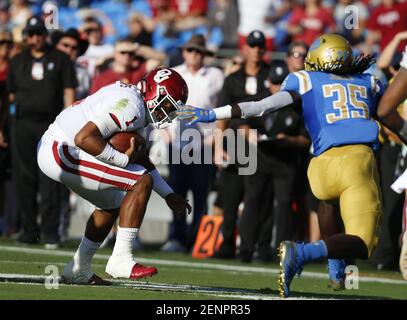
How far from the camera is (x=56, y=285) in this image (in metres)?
7.61

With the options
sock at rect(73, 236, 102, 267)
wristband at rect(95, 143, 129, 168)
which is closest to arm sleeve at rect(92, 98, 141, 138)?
wristband at rect(95, 143, 129, 168)

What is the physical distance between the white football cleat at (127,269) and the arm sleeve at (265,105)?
4.31ft

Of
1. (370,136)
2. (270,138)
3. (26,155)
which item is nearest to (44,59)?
(26,155)

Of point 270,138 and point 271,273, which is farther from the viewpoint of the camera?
point 270,138

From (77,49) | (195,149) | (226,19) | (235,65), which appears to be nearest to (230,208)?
(195,149)

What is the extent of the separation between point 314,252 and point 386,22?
9.69 m

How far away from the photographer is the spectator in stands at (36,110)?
41.0 feet

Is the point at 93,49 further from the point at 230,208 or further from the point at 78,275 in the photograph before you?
the point at 78,275

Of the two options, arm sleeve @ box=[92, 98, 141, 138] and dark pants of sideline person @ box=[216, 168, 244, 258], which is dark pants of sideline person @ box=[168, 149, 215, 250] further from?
arm sleeve @ box=[92, 98, 141, 138]

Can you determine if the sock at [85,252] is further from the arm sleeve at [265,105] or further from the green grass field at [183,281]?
the arm sleeve at [265,105]

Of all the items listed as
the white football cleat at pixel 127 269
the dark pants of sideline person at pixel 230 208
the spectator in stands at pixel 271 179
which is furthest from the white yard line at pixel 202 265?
the white football cleat at pixel 127 269

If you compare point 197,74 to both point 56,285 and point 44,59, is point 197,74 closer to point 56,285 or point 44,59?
point 44,59

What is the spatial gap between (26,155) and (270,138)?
2801mm
